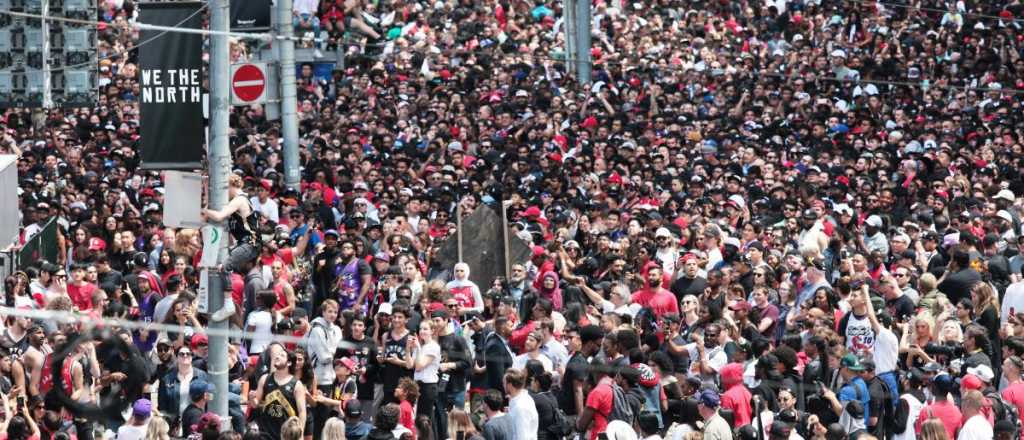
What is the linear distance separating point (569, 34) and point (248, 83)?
39.7 ft

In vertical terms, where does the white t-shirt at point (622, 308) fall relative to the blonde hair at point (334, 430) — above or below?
above

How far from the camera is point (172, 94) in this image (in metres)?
16.2

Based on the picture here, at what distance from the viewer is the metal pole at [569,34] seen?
3378 centimetres

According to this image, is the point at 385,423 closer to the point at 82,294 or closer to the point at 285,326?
the point at 285,326

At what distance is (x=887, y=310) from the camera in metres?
16.6

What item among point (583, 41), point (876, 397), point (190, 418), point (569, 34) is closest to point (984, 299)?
point (876, 397)

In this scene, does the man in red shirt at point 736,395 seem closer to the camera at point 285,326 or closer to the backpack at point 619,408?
the backpack at point 619,408

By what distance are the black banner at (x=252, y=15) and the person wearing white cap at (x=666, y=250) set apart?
7009mm

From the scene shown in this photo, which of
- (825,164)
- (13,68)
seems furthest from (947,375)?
(13,68)

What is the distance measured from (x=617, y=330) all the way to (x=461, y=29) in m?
20.0

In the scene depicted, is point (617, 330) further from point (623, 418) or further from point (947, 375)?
point (947, 375)

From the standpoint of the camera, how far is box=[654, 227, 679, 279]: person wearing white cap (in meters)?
19.5

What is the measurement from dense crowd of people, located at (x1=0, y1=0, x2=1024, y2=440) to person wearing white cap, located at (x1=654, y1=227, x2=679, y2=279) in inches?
1.9

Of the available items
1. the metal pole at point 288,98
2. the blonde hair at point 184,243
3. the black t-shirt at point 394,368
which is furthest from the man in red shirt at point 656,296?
the metal pole at point 288,98
